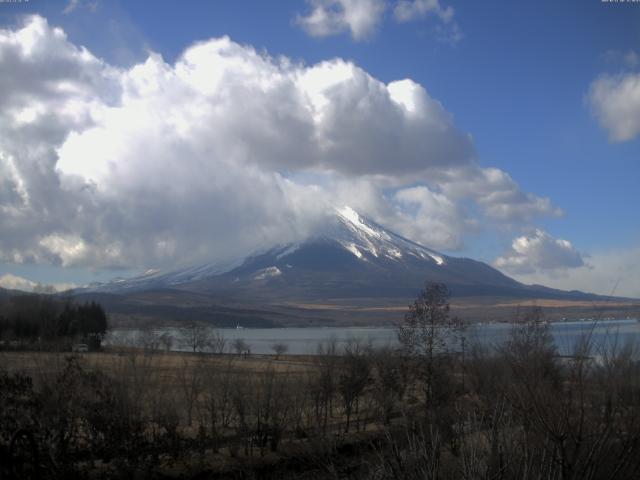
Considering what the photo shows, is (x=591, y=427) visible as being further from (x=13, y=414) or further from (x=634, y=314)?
(x=13, y=414)

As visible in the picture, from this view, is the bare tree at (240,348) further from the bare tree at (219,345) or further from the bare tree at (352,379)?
the bare tree at (352,379)

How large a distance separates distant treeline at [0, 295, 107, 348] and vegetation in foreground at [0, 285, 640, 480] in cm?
5331

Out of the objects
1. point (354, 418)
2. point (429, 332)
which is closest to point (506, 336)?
point (429, 332)

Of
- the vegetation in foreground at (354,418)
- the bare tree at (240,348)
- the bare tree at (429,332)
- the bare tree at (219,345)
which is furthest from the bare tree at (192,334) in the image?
the bare tree at (429,332)

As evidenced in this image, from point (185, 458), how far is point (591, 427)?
1607 cm

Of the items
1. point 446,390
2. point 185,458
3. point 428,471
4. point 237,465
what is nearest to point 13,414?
point 185,458

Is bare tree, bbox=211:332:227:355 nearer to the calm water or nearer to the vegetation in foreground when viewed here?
the calm water

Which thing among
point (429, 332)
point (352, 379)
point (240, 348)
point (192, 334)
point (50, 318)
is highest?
point (429, 332)

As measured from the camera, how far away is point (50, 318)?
Answer: 266 ft

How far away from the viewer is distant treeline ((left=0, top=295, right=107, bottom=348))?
84812mm

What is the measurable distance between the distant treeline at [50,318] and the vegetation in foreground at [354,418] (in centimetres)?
5331

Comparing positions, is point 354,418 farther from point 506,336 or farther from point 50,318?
point 50,318

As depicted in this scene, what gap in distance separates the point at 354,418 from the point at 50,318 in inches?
2289

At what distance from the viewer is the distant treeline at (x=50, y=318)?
8481 centimetres
